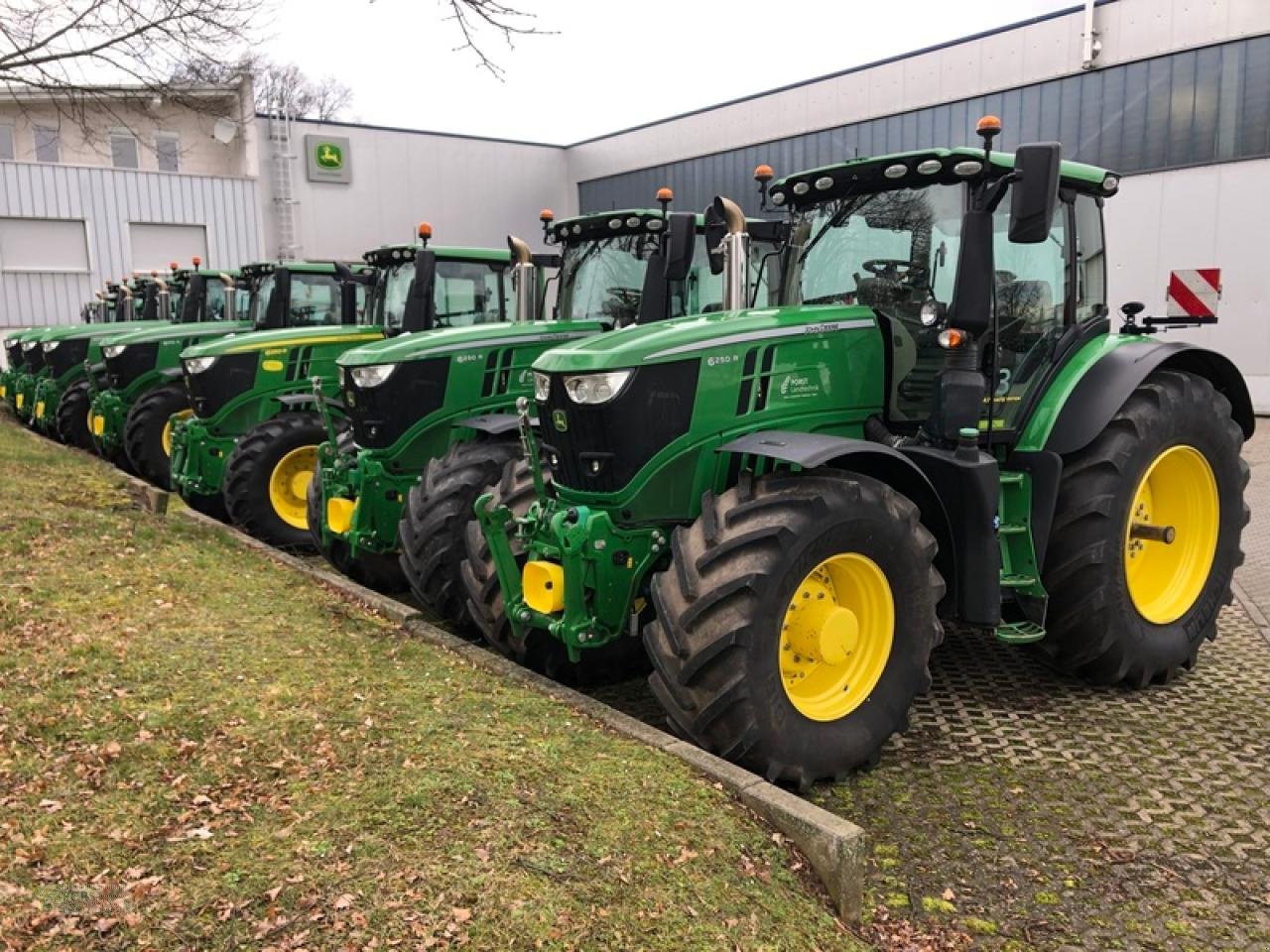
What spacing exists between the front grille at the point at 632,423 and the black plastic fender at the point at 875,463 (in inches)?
10.2

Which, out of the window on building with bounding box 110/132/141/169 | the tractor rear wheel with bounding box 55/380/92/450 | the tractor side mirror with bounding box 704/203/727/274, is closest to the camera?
the tractor side mirror with bounding box 704/203/727/274

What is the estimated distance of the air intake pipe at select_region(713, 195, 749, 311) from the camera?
4.89m

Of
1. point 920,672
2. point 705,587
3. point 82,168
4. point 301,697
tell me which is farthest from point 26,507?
point 82,168

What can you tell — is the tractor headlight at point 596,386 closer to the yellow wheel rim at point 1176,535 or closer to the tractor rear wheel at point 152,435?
the yellow wheel rim at point 1176,535

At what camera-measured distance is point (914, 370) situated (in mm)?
4738

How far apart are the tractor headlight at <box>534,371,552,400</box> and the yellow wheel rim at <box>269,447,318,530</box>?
175 inches

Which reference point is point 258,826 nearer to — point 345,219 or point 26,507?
point 26,507

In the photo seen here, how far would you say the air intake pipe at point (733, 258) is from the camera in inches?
193

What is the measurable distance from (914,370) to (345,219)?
24.0 m

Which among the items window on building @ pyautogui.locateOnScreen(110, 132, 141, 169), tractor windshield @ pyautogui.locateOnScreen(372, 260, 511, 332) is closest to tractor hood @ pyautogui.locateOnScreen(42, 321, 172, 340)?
tractor windshield @ pyautogui.locateOnScreen(372, 260, 511, 332)

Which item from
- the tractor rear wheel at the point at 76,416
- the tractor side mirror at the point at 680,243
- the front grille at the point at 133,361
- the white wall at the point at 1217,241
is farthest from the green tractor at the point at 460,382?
the white wall at the point at 1217,241

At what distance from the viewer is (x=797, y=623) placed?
402 cm

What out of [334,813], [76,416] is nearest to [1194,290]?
[334,813]

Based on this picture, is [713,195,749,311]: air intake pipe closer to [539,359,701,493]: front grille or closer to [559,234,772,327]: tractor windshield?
[539,359,701,493]: front grille
